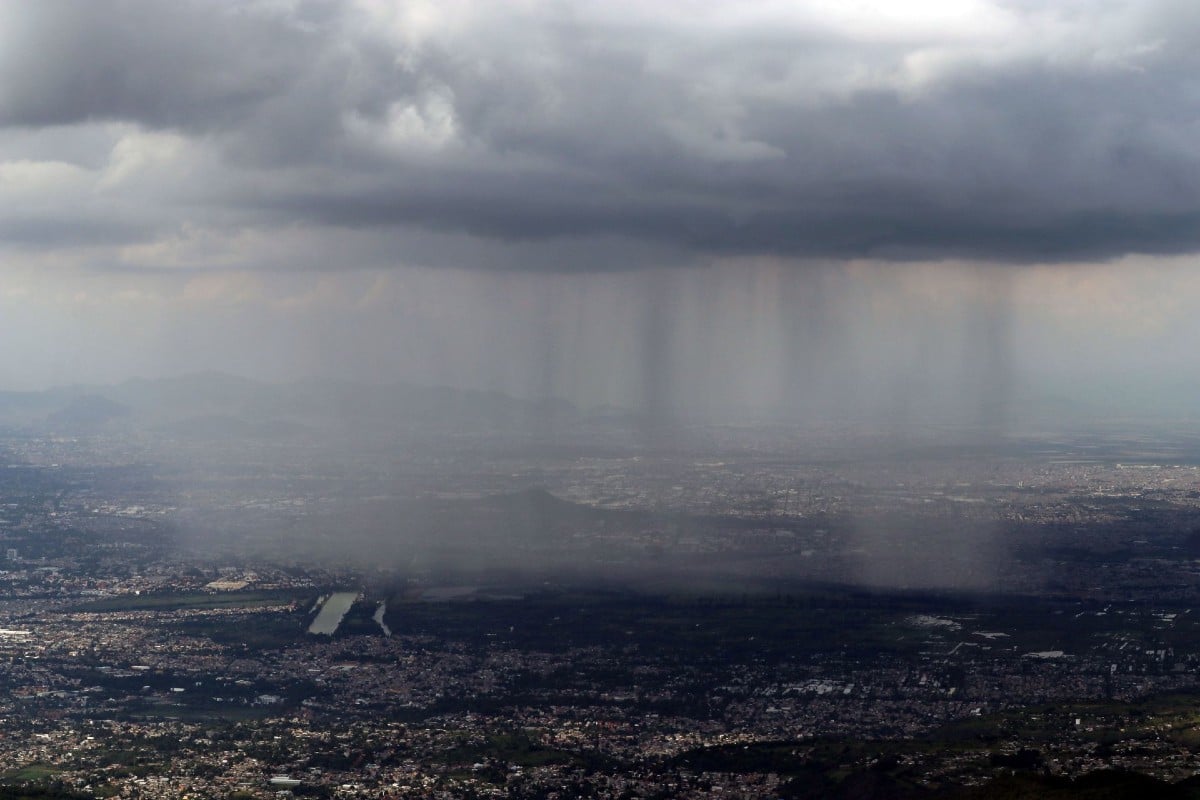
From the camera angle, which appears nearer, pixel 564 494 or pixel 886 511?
pixel 886 511

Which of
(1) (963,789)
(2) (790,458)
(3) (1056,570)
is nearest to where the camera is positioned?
Answer: (1) (963,789)

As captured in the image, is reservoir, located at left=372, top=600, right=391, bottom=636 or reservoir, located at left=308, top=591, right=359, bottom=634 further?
reservoir, located at left=308, top=591, right=359, bottom=634

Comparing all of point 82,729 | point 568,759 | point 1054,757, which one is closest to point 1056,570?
point 1054,757

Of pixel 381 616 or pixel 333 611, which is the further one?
pixel 333 611

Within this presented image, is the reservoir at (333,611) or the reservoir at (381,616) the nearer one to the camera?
the reservoir at (381,616)

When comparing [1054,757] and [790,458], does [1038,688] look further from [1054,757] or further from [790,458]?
[790,458]

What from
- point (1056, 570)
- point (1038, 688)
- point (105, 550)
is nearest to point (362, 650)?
point (1038, 688)

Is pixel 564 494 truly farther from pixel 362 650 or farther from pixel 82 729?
pixel 82 729

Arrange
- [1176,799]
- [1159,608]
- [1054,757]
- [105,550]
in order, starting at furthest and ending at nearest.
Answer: [105,550] < [1159,608] < [1054,757] < [1176,799]
